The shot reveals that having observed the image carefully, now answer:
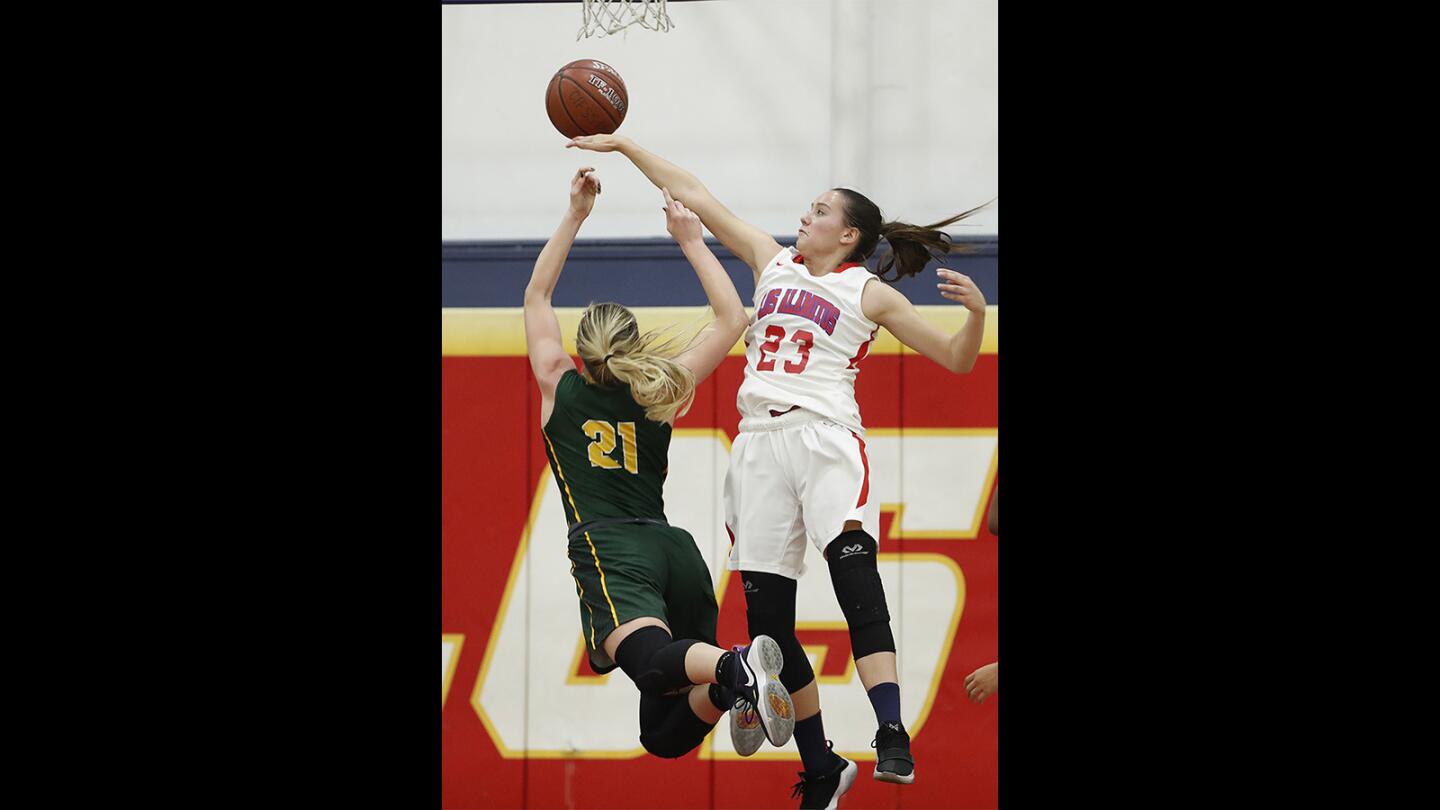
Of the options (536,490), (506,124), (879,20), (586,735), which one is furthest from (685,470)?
(879,20)

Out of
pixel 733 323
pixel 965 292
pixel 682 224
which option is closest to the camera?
pixel 965 292

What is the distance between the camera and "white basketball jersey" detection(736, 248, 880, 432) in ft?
19.3

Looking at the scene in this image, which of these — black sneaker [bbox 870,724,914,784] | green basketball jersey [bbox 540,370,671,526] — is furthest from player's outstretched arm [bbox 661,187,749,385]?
black sneaker [bbox 870,724,914,784]

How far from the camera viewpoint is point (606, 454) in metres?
5.95

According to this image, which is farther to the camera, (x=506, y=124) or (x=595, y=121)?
(x=506, y=124)

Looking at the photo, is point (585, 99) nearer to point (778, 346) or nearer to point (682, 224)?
point (682, 224)

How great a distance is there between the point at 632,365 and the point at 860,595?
1.26 m

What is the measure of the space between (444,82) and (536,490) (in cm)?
187

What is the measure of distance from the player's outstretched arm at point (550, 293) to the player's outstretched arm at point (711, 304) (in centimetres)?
39

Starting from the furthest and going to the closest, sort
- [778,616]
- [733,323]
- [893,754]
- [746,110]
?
[746,110]
[733,323]
[778,616]
[893,754]

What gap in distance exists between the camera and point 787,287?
6.06 metres

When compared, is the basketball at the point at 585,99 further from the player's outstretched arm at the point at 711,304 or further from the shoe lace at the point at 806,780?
the shoe lace at the point at 806,780

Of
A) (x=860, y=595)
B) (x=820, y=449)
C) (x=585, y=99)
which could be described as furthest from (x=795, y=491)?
(x=585, y=99)

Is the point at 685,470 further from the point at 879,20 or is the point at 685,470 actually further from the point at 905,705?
the point at 879,20
